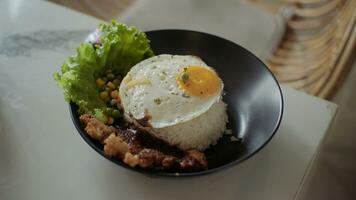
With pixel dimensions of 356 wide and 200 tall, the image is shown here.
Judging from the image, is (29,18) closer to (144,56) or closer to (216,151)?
(144,56)

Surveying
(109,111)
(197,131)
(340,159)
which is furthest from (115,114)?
(340,159)

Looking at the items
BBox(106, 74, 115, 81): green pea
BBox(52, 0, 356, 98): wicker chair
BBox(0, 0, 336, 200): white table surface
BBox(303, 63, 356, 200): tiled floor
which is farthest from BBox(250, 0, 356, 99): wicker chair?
BBox(106, 74, 115, 81): green pea

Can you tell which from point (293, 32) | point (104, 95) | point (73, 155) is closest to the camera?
point (73, 155)

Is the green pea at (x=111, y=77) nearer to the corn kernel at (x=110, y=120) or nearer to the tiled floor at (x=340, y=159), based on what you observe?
the corn kernel at (x=110, y=120)

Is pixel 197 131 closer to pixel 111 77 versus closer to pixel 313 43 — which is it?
pixel 111 77

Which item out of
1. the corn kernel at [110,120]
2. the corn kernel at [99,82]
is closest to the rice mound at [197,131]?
the corn kernel at [110,120]

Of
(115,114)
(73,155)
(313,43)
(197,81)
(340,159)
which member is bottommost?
(340,159)

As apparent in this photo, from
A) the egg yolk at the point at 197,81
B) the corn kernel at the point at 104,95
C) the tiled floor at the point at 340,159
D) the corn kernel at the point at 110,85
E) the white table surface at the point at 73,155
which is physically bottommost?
the tiled floor at the point at 340,159
